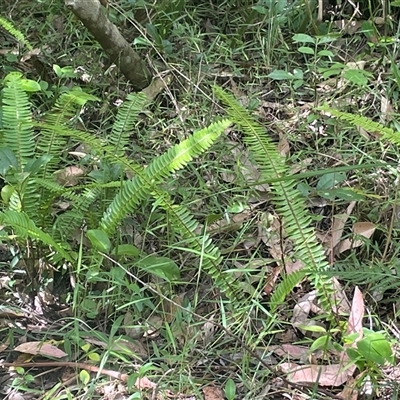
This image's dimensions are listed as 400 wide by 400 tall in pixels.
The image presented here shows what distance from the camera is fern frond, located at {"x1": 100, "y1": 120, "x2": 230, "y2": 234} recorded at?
2010mm

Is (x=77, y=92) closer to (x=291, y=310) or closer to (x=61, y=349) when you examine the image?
(x=61, y=349)

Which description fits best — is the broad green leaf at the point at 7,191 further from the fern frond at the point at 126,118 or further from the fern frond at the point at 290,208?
the fern frond at the point at 290,208

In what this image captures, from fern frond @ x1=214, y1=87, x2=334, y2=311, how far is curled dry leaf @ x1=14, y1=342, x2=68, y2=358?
2.28 feet

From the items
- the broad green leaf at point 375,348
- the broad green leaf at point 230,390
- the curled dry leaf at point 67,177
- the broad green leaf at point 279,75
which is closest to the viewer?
the broad green leaf at point 375,348

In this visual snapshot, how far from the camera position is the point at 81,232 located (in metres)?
2.16

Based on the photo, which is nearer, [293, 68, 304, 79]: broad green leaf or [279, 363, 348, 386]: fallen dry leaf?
[279, 363, 348, 386]: fallen dry leaf

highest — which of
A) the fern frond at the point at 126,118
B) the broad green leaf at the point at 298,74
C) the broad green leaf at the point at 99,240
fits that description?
the fern frond at the point at 126,118

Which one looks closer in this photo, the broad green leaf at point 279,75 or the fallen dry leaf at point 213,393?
the fallen dry leaf at point 213,393

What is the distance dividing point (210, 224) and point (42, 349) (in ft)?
2.29

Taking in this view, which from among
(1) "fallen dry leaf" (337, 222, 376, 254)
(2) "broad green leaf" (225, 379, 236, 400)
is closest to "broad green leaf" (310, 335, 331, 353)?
(2) "broad green leaf" (225, 379, 236, 400)

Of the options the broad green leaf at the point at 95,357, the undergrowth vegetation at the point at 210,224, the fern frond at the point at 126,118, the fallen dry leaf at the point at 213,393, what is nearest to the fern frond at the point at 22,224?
the undergrowth vegetation at the point at 210,224

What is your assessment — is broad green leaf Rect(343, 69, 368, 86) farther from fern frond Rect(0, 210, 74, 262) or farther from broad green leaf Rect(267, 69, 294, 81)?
fern frond Rect(0, 210, 74, 262)

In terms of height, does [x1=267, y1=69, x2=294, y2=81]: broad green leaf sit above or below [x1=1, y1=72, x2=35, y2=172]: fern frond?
below

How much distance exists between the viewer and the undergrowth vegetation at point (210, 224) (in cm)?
187
